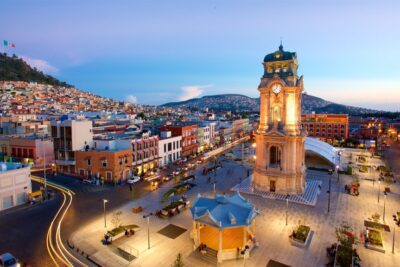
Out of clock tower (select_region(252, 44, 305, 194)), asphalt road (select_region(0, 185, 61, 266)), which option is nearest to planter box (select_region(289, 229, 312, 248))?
clock tower (select_region(252, 44, 305, 194))

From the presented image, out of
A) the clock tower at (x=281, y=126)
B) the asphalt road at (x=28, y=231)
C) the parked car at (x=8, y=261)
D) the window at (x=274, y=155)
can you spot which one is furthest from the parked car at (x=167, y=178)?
the parked car at (x=8, y=261)

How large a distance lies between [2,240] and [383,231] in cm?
4308

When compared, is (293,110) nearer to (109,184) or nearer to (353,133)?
(109,184)

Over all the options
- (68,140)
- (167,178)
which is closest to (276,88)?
(167,178)

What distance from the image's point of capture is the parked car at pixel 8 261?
22375 millimetres

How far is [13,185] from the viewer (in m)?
37.5

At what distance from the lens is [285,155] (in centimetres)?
4234

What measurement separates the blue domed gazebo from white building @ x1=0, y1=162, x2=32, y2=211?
2871 centimetres

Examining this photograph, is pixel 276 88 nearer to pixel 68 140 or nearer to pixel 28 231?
pixel 28 231

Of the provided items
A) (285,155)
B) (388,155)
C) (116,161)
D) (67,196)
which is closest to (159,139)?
(116,161)

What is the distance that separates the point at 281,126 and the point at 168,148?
33.6 m

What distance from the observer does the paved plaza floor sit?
2420 centimetres

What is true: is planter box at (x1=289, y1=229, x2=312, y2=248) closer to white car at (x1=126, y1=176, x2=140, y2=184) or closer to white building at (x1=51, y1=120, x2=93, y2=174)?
white car at (x1=126, y1=176, x2=140, y2=184)

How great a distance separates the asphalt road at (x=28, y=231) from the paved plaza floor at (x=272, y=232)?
345 centimetres
